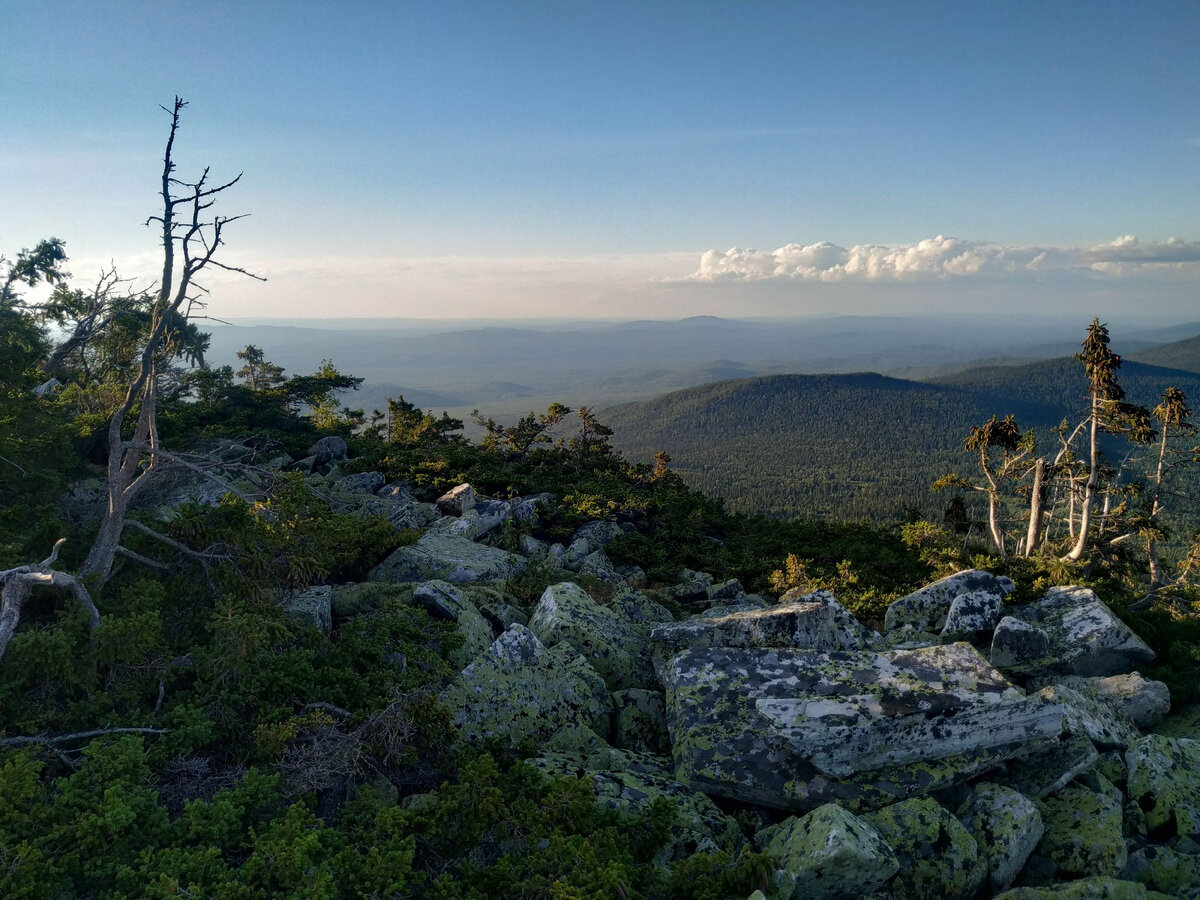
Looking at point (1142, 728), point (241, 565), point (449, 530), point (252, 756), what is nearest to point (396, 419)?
point (449, 530)

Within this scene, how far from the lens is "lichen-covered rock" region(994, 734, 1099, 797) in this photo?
23.6 feet

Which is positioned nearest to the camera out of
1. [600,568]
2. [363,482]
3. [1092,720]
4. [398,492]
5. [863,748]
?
[863,748]

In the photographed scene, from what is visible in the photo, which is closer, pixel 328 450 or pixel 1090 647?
pixel 1090 647

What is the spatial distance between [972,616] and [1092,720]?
133 inches

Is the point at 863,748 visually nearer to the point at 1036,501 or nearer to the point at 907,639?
the point at 907,639

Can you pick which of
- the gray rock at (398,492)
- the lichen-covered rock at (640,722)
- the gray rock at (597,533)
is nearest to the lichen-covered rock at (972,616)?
the lichen-covered rock at (640,722)

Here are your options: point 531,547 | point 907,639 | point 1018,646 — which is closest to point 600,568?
point 531,547

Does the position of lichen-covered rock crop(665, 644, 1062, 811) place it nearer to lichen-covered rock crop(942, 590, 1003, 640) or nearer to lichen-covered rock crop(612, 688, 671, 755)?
lichen-covered rock crop(612, 688, 671, 755)

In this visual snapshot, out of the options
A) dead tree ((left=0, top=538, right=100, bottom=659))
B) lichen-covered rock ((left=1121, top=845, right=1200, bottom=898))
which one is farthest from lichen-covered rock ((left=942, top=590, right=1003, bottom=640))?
dead tree ((left=0, top=538, right=100, bottom=659))

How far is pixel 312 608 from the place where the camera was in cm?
925

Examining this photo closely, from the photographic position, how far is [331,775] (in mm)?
6352

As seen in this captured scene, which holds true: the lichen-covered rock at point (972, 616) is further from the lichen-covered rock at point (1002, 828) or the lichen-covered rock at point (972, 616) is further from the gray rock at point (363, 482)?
the gray rock at point (363, 482)

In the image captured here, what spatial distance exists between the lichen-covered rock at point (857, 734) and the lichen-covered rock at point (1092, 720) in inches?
31.1

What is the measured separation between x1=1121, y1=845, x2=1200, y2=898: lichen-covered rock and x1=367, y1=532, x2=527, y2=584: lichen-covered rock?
1053 cm
